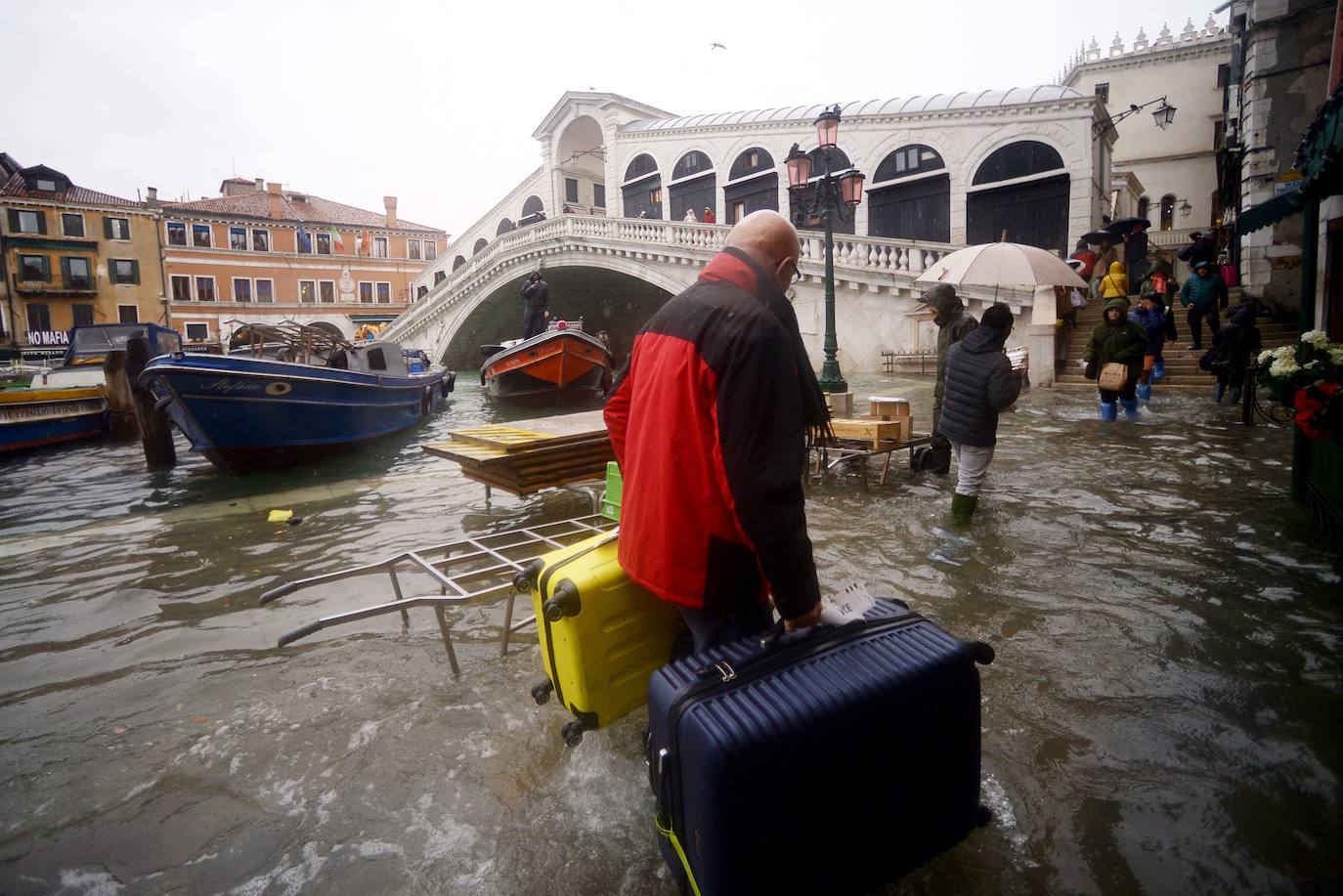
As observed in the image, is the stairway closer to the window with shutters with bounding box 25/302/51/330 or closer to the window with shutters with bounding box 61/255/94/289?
the window with shutters with bounding box 61/255/94/289

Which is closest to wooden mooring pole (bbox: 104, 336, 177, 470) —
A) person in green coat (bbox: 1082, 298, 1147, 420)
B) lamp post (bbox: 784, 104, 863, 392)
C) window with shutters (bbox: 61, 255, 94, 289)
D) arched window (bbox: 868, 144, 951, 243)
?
lamp post (bbox: 784, 104, 863, 392)

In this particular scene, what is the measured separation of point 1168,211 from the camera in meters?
33.6

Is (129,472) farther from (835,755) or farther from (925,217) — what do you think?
(925,217)

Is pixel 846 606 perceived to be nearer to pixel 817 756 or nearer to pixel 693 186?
pixel 817 756

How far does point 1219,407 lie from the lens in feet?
32.2

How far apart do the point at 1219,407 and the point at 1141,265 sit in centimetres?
1644

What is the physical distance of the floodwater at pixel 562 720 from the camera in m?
2.12

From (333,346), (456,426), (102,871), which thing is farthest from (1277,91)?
(102,871)

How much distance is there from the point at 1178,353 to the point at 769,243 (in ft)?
45.8

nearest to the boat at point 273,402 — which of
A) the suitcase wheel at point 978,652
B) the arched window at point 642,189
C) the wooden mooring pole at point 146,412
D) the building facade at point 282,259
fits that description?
the wooden mooring pole at point 146,412

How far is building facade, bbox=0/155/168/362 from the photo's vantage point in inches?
1398

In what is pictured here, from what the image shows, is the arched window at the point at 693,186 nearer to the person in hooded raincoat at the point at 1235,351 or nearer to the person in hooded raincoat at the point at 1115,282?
the person in hooded raincoat at the point at 1115,282

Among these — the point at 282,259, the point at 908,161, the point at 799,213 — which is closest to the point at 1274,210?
the point at 799,213

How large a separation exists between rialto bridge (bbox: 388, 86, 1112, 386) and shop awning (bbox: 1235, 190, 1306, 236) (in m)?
7.11
